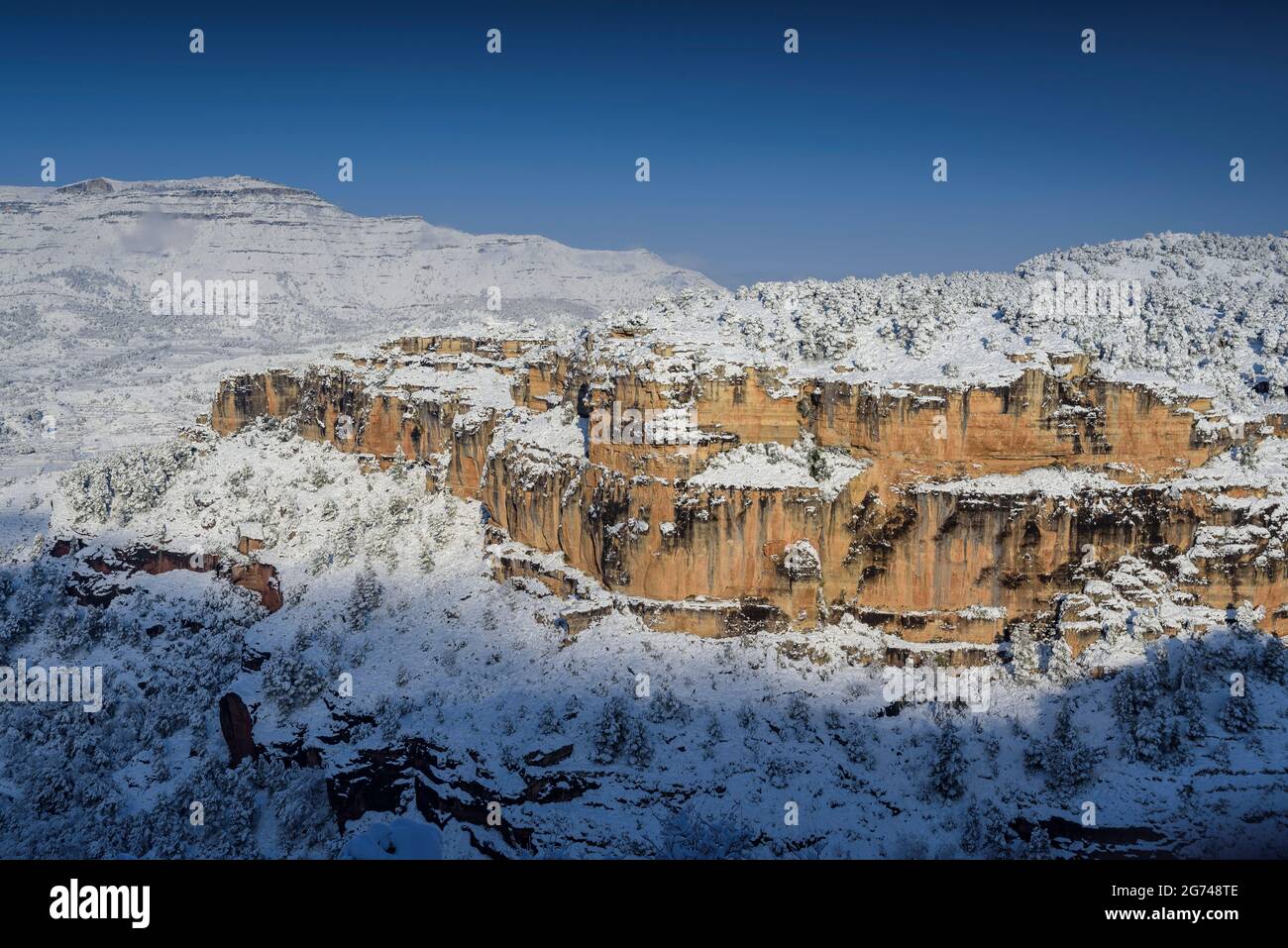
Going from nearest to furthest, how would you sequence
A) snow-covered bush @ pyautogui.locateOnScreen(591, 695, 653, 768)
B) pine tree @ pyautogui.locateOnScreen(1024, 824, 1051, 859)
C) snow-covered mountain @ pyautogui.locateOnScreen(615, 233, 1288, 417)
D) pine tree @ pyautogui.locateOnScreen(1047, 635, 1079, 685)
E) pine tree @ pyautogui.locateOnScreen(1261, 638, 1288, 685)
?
pine tree @ pyautogui.locateOnScreen(1024, 824, 1051, 859) < snow-covered bush @ pyautogui.locateOnScreen(591, 695, 653, 768) < pine tree @ pyautogui.locateOnScreen(1261, 638, 1288, 685) < pine tree @ pyautogui.locateOnScreen(1047, 635, 1079, 685) < snow-covered mountain @ pyautogui.locateOnScreen(615, 233, 1288, 417)

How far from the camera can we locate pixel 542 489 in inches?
2596

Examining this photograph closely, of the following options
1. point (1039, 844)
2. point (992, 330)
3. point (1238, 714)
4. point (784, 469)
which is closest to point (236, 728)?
point (784, 469)

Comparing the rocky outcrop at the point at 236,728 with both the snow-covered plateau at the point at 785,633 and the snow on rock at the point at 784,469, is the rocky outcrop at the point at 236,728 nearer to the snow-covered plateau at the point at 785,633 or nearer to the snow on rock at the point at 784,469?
→ the snow-covered plateau at the point at 785,633

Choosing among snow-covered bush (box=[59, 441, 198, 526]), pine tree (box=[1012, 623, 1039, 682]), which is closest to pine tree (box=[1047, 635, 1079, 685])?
pine tree (box=[1012, 623, 1039, 682])

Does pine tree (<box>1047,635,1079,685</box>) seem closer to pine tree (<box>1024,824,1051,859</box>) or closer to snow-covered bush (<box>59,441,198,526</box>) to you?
pine tree (<box>1024,824,1051,859</box>)

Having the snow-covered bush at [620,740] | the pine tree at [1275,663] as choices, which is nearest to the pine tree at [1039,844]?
the pine tree at [1275,663]

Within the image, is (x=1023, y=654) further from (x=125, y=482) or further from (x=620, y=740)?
(x=125, y=482)

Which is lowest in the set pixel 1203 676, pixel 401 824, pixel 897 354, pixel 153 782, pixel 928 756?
pixel 153 782

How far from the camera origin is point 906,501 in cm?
5650

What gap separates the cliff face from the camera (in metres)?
54.4

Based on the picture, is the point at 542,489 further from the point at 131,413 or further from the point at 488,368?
the point at 131,413

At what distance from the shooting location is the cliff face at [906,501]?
5441 centimetres
